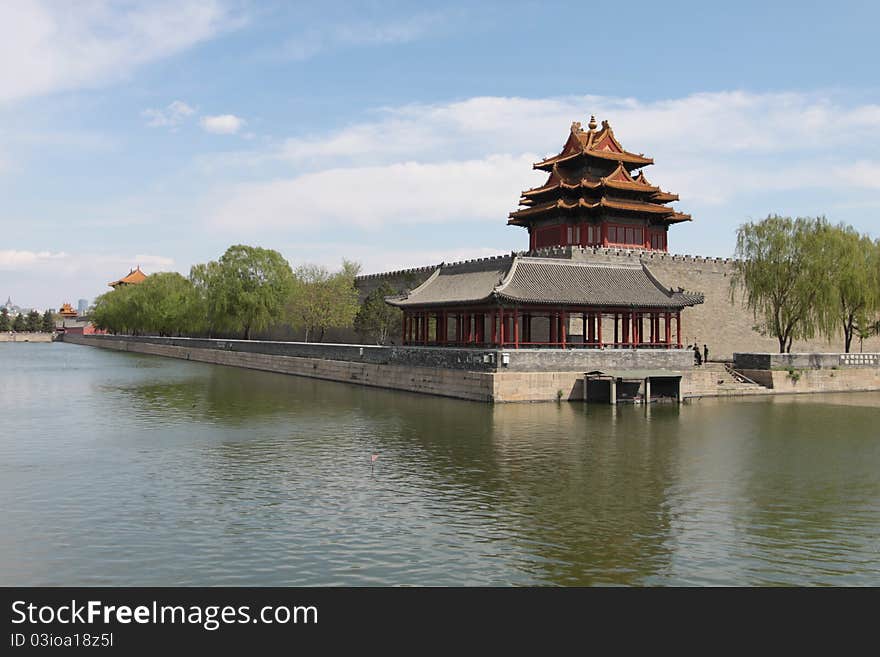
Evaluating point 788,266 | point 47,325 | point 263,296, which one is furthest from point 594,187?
point 47,325

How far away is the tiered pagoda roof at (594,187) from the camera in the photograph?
163 ft

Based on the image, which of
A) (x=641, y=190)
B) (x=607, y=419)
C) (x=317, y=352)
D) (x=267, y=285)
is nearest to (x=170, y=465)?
(x=607, y=419)

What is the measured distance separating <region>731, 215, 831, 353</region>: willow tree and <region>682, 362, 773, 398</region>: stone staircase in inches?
240

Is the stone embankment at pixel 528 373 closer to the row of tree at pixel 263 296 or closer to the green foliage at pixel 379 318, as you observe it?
the green foliage at pixel 379 318

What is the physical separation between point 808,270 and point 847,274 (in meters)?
1.99

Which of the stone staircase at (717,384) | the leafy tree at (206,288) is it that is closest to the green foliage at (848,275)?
the stone staircase at (717,384)

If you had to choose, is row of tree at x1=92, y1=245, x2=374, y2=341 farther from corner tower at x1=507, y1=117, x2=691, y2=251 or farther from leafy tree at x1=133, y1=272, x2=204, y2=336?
corner tower at x1=507, y1=117, x2=691, y2=251

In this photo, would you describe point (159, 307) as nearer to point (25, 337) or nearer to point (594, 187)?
point (594, 187)

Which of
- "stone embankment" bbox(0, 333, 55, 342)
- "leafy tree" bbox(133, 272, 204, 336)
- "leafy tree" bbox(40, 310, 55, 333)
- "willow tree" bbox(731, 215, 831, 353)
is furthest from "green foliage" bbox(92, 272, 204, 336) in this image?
"willow tree" bbox(731, 215, 831, 353)

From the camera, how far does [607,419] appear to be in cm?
2797

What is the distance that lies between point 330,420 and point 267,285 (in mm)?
43171

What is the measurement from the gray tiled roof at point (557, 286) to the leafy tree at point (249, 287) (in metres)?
30.7

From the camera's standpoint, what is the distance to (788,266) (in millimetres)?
42500

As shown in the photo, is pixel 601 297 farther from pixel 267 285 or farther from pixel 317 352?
pixel 267 285
